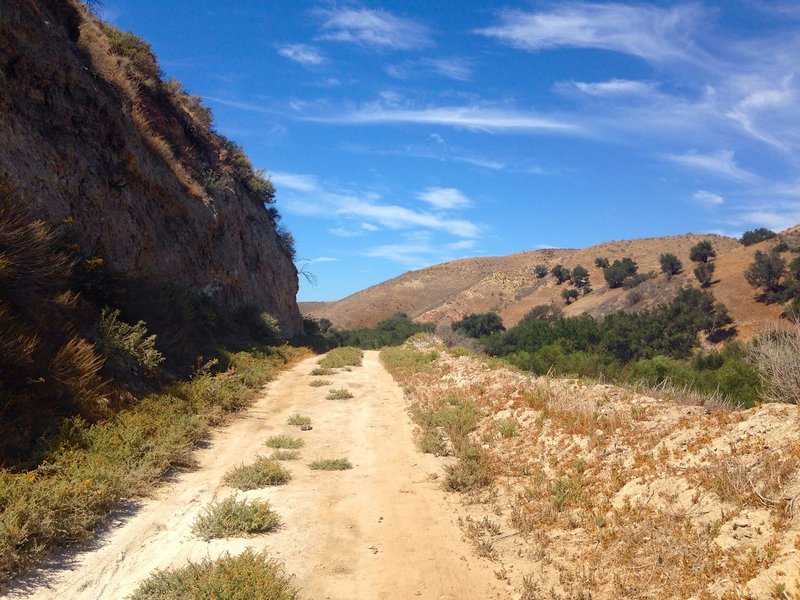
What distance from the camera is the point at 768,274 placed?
4066cm

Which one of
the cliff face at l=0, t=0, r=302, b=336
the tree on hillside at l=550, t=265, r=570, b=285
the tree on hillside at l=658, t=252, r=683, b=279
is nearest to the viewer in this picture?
the cliff face at l=0, t=0, r=302, b=336

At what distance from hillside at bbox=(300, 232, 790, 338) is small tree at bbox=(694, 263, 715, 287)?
2.32ft

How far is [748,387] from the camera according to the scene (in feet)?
40.9

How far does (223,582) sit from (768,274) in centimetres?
4874

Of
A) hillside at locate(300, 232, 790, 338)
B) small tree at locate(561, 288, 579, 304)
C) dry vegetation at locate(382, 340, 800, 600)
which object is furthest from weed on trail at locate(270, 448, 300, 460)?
small tree at locate(561, 288, 579, 304)

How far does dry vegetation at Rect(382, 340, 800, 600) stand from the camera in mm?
4332

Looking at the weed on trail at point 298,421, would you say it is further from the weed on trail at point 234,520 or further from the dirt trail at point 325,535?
the weed on trail at point 234,520

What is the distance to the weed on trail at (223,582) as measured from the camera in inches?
169

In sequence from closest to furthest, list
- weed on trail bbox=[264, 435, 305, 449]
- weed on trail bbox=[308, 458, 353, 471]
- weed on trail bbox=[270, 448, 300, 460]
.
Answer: weed on trail bbox=[308, 458, 353, 471], weed on trail bbox=[270, 448, 300, 460], weed on trail bbox=[264, 435, 305, 449]

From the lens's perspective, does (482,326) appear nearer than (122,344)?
No

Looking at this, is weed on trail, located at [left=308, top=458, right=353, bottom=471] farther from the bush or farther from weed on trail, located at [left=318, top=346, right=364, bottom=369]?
weed on trail, located at [left=318, top=346, right=364, bottom=369]

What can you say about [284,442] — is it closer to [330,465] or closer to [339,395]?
[330,465]

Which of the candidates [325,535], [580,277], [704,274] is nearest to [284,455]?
[325,535]

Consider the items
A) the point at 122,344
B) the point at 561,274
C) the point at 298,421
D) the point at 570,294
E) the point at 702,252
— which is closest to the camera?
the point at 122,344
